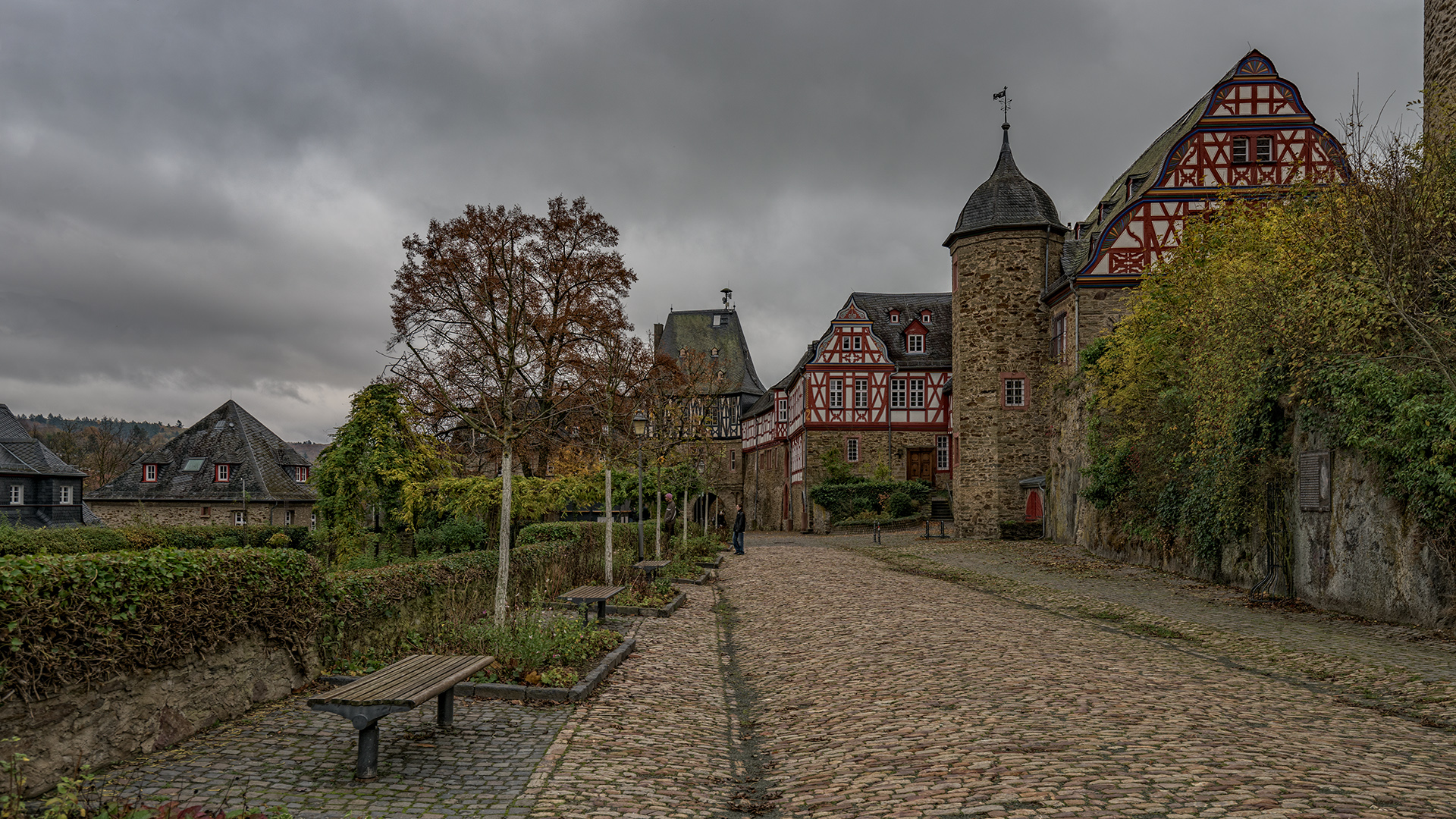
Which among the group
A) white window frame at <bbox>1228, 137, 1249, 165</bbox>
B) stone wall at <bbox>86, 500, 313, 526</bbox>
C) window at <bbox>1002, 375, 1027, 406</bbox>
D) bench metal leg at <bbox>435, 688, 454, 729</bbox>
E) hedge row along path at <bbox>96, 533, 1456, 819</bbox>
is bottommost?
stone wall at <bbox>86, 500, 313, 526</bbox>

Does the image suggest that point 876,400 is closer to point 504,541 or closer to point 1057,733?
point 504,541

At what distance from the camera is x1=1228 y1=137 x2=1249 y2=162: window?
85.4 feet

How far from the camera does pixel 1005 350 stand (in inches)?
1209

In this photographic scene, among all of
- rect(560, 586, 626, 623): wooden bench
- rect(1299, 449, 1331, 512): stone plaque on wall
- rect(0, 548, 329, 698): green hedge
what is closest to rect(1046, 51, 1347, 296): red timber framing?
rect(1299, 449, 1331, 512): stone plaque on wall

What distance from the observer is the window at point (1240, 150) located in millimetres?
26016

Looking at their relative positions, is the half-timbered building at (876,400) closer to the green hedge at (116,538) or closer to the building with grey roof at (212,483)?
the green hedge at (116,538)

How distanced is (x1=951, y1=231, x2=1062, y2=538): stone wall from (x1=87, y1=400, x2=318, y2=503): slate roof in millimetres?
37459

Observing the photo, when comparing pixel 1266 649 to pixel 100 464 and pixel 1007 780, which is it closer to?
pixel 1007 780

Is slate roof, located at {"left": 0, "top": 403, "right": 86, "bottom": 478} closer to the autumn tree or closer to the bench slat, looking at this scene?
the autumn tree

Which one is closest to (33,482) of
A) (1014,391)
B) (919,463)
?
(919,463)

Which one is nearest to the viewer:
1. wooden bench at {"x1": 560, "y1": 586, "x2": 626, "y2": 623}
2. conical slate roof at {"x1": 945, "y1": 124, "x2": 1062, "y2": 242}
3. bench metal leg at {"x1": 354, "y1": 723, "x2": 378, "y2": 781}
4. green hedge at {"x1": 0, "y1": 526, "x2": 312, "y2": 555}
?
bench metal leg at {"x1": 354, "y1": 723, "x2": 378, "y2": 781}

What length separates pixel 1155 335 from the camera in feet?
61.0

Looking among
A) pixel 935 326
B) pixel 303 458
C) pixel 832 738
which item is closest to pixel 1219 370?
pixel 832 738

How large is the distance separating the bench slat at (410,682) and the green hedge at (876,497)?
108ft
